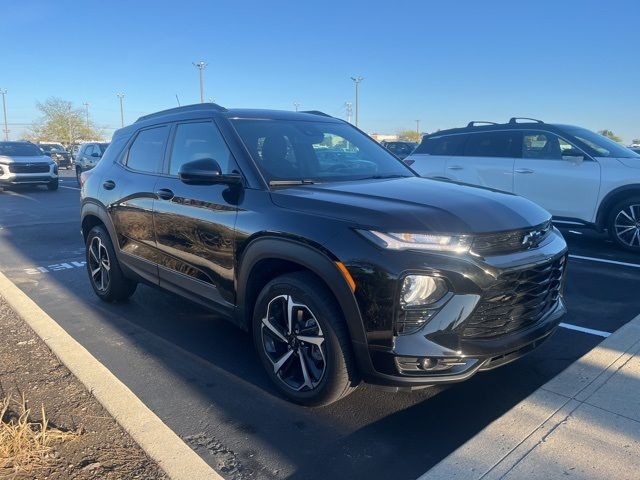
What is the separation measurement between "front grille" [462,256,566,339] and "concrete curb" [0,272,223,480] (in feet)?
4.92

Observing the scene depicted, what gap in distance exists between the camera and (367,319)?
2.78 m

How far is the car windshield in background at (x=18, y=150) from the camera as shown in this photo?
1880cm

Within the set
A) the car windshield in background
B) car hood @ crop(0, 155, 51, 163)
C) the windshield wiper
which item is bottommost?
the windshield wiper

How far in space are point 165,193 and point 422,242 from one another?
2.25 m

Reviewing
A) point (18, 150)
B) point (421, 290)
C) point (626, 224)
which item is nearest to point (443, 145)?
point (626, 224)

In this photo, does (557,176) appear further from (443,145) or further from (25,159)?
(25,159)

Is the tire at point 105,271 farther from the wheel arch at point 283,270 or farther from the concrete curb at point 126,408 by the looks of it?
the wheel arch at point 283,270

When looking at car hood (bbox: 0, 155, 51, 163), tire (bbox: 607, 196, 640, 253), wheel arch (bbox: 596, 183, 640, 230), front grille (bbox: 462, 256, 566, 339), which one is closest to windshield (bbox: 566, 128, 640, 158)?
wheel arch (bbox: 596, 183, 640, 230)

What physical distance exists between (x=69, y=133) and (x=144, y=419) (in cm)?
7885

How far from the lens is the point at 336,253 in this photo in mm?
2859

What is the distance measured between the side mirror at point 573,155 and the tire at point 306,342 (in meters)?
6.19

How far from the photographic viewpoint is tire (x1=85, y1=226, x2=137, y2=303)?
5129 mm

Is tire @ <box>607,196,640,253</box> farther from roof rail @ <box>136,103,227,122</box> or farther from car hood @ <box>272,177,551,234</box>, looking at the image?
roof rail @ <box>136,103,227,122</box>

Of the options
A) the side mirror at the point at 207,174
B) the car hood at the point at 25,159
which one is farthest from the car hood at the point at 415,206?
the car hood at the point at 25,159
